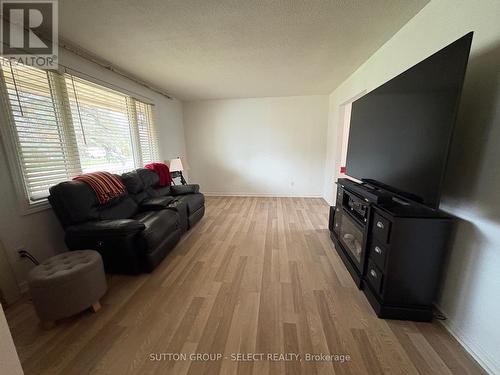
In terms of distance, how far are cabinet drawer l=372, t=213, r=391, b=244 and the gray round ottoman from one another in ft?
7.31

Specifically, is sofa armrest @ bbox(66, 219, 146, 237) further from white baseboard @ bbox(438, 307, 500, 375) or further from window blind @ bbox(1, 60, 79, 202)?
white baseboard @ bbox(438, 307, 500, 375)

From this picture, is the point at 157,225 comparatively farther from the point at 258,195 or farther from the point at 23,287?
the point at 258,195

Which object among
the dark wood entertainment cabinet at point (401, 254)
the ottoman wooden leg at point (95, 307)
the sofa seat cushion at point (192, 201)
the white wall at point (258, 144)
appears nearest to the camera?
the dark wood entertainment cabinet at point (401, 254)

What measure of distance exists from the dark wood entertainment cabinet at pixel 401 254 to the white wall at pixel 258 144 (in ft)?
10.2

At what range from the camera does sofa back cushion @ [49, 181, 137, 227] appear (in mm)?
1853

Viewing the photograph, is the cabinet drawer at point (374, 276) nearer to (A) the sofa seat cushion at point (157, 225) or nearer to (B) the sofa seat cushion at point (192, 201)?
(A) the sofa seat cushion at point (157, 225)

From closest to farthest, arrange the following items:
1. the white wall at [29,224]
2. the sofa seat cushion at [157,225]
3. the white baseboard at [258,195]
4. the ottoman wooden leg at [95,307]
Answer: the ottoman wooden leg at [95,307]
the white wall at [29,224]
the sofa seat cushion at [157,225]
the white baseboard at [258,195]

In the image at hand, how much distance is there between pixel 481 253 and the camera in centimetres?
115

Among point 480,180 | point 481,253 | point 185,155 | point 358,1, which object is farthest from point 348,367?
point 185,155

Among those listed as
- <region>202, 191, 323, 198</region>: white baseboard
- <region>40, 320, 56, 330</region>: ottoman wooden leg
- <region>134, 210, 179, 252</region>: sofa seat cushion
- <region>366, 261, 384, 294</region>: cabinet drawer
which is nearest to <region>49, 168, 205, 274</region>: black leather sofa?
<region>134, 210, 179, 252</region>: sofa seat cushion

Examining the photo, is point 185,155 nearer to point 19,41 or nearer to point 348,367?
point 19,41

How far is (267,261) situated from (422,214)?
147 centimetres

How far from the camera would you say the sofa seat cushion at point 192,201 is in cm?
295

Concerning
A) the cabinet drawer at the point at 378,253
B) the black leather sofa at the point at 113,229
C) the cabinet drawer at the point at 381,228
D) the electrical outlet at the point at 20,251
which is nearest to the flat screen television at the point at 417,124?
the cabinet drawer at the point at 381,228
